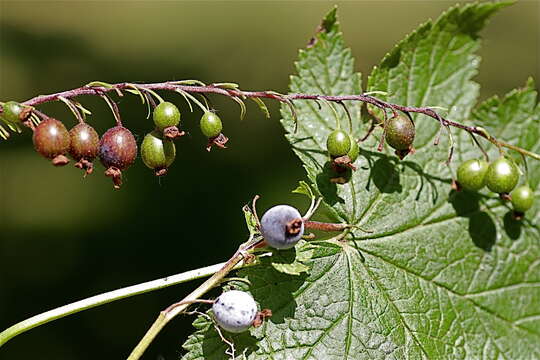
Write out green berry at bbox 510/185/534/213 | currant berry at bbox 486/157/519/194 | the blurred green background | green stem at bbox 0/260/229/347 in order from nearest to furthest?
green stem at bbox 0/260/229/347 → currant berry at bbox 486/157/519/194 → green berry at bbox 510/185/534/213 → the blurred green background

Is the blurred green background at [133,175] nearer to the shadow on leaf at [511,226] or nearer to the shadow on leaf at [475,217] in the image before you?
the shadow on leaf at [475,217]

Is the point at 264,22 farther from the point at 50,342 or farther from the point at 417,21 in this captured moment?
the point at 50,342

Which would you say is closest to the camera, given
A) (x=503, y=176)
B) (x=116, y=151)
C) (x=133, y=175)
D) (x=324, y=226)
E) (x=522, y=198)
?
(x=116, y=151)

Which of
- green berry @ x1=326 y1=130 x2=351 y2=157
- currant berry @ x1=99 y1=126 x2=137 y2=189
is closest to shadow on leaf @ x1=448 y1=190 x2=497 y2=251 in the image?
green berry @ x1=326 y1=130 x2=351 y2=157

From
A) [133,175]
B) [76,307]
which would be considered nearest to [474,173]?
[76,307]

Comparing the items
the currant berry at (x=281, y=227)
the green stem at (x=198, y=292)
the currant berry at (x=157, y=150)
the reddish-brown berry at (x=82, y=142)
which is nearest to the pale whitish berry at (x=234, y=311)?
the green stem at (x=198, y=292)

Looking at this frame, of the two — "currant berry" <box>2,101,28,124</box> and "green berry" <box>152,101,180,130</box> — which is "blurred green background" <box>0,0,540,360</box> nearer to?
"green berry" <box>152,101,180,130</box>

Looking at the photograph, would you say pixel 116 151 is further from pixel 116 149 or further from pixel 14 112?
pixel 14 112

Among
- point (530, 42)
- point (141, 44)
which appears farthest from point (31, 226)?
point (530, 42)
